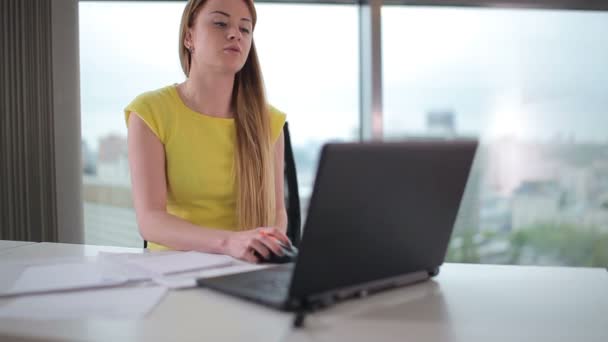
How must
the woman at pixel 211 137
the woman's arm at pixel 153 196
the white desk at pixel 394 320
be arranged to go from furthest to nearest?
the woman at pixel 211 137, the woman's arm at pixel 153 196, the white desk at pixel 394 320

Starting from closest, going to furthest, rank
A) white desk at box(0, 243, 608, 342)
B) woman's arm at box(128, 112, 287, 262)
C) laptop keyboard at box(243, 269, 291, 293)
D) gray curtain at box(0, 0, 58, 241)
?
white desk at box(0, 243, 608, 342)
laptop keyboard at box(243, 269, 291, 293)
woman's arm at box(128, 112, 287, 262)
gray curtain at box(0, 0, 58, 241)

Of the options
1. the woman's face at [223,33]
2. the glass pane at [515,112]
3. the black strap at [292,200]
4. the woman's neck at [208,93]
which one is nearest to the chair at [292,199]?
the black strap at [292,200]

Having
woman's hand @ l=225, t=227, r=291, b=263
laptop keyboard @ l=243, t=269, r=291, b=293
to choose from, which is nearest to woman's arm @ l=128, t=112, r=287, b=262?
woman's hand @ l=225, t=227, r=291, b=263

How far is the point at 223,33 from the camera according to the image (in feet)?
5.16

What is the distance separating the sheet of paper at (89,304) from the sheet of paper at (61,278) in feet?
0.07

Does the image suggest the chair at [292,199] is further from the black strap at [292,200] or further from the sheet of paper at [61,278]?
the sheet of paper at [61,278]

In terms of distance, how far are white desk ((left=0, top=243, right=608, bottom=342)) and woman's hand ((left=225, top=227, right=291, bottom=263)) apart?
8.1 inches

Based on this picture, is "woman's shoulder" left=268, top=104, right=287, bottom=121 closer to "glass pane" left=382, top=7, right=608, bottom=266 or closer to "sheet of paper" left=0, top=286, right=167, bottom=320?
"sheet of paper" left=0, top=286, right=167, bottom=320

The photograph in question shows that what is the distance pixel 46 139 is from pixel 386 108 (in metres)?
1.96

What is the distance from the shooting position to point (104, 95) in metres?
3.24

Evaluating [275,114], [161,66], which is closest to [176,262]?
[275,114]

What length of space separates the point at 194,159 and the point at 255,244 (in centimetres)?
66

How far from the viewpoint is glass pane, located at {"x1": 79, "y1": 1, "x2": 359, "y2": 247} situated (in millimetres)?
3230

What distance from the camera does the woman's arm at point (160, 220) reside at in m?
1.05
